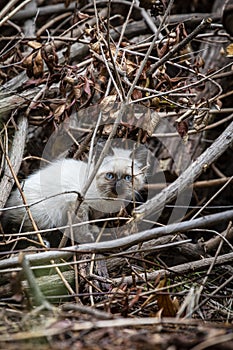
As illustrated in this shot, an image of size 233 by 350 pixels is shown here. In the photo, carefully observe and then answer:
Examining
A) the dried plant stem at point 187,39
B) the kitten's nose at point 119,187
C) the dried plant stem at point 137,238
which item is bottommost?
the kitten's nose at point 119,187

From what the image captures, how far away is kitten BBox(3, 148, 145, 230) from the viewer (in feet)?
11.9

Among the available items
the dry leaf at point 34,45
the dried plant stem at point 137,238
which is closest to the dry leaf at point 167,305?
the dried plant stem at point 137,238

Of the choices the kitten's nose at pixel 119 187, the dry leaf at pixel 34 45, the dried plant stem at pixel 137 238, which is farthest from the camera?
the kitten's nose at pixel 119 187

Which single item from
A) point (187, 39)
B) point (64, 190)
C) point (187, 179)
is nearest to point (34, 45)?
point (64, 190)

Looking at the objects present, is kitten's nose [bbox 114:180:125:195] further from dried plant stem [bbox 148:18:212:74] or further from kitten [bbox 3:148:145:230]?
dried plant stem [bbox 148:18:212:74]

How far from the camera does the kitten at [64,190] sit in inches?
142

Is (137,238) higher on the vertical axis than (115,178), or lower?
higher

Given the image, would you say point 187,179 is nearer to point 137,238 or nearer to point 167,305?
point 167,305

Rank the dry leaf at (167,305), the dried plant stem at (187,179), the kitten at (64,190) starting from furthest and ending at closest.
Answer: the kitten at (64,190)
the dried plant stem at (187,179)
the dry leaf at (167,305)

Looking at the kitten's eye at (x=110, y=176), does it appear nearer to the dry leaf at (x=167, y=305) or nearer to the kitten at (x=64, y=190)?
the kitten at (x=64, y=190)

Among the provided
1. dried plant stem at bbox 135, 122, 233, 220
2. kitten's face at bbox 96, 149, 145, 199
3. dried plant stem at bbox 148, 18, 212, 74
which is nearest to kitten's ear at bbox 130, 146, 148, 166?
kitten's face at bbox 96, 149, 145, 199

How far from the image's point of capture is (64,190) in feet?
11.9

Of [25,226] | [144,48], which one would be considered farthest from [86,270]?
[144,48]

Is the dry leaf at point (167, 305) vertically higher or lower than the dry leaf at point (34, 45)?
lower
